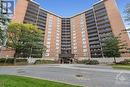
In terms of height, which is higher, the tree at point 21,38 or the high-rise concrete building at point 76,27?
the high-rise concrete building at point 76,27

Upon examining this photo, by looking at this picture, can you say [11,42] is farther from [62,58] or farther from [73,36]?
[73,36]

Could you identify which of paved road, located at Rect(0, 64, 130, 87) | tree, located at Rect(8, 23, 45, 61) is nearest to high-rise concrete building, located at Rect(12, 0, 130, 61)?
tree, located at Rect(8, 23, 45, 61)

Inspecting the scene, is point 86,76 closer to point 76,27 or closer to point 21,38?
point 21,38

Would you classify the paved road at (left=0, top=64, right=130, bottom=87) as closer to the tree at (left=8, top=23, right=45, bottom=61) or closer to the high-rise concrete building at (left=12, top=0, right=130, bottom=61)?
the tree at (left=8, top=23, right=45, bottom=61)

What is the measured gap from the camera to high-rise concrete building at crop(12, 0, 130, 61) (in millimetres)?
88000

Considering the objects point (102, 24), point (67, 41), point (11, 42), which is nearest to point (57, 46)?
point (67, 41)

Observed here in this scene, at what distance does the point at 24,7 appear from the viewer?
92.8 m

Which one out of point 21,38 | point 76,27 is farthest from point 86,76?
point 76,27

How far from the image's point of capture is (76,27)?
4205 inches

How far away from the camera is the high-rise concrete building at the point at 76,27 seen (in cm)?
8800

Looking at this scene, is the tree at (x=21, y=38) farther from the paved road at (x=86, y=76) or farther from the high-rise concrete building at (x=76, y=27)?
the high-rise concrete building at (x=76, y=27)

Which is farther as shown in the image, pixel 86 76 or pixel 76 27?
pixel 76 27

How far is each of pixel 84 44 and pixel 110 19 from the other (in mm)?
20831

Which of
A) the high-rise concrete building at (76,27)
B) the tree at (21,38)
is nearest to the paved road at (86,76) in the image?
the tree at (21,38)
